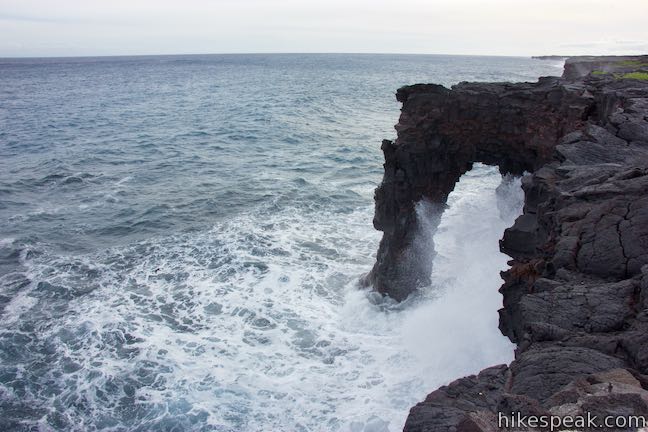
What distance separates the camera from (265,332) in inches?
797

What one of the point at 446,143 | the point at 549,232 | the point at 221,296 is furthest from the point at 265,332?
the point at 549,232

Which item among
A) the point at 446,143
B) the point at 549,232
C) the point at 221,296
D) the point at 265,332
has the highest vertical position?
the point at 446,143

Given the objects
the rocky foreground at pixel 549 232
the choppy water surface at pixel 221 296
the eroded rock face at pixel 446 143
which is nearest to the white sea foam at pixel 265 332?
the choppy water surface at pixel 221 296

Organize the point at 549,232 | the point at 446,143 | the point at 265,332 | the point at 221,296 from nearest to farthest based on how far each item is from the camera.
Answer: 1. the point at 549,232
2. the point at 265,332
3. the point at 446,143
4. the point at 221,296

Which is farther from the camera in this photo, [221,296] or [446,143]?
[221,296]

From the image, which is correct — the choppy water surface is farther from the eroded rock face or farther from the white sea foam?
the eroded rock face

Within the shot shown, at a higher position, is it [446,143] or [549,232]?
[446,143]

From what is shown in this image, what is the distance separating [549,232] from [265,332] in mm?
12194

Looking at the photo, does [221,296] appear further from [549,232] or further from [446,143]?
[549,232]

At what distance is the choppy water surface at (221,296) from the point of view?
53.8ft

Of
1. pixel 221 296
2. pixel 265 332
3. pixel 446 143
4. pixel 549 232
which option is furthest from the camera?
pixel 221 296

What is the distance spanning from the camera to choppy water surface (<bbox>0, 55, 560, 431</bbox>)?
1641 centimetres

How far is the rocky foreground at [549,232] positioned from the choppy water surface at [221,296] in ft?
12.9

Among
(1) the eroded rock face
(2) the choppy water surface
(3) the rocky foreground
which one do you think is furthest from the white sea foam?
(3) the rocky foreground
